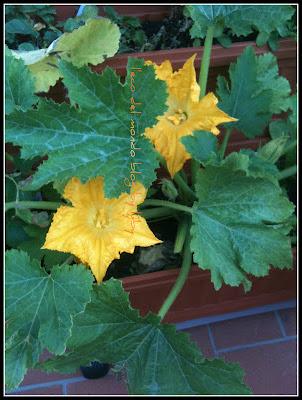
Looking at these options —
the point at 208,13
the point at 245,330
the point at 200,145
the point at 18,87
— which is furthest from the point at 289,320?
the point at 18,87

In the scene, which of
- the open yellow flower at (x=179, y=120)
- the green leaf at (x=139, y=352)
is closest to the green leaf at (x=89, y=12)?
the open yellow flower at (x=179, y=120)

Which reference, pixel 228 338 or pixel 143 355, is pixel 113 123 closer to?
pixel 143 355

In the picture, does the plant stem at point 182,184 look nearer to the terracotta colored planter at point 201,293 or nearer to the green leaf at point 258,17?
the terracotta colored planter at point 201,293

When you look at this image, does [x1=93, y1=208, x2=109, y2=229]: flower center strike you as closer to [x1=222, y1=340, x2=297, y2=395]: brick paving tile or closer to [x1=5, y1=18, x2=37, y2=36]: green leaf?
[x1=5, y1=18, x2=37, y2=36]: green leaf

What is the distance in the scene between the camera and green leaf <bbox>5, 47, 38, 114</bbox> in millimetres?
931

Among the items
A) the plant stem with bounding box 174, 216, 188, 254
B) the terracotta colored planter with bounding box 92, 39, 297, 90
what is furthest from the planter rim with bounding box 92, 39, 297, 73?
the plant stem with bounding box 174, 216, 188, 254

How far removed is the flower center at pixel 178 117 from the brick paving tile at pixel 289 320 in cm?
65

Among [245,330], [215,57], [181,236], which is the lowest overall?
[245,330]

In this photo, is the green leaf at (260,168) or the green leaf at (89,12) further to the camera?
the green leaf at (89,12)

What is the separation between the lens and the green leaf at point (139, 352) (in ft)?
2.80

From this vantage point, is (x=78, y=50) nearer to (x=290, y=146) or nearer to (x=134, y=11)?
(x=134, y=11)

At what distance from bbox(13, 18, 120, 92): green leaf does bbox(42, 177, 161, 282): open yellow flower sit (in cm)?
24

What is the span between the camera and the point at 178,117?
1.00 meters

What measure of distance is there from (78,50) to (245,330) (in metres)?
0.80
